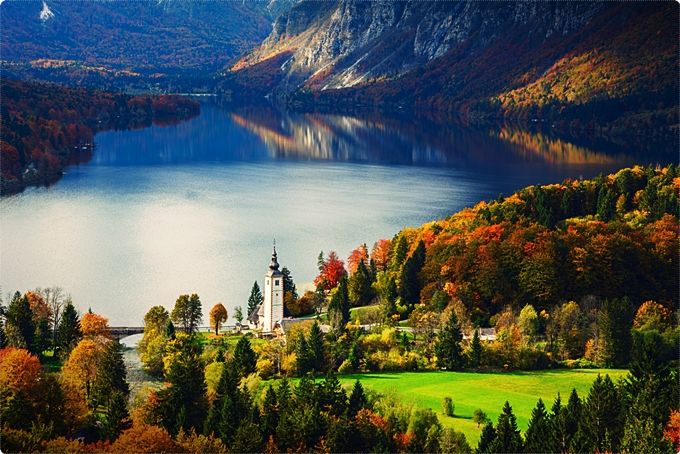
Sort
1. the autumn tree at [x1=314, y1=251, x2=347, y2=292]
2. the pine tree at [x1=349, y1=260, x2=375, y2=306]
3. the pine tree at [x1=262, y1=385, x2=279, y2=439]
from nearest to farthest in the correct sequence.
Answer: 1. the pine tree at [x1=262, y1=385, x2=279, y2=439]
2. the pine tree at [x1=349, y1=260, x2=375, y2=306]
3. the autumn tree at [x1=314, y1=251, x2=347, y2=292]

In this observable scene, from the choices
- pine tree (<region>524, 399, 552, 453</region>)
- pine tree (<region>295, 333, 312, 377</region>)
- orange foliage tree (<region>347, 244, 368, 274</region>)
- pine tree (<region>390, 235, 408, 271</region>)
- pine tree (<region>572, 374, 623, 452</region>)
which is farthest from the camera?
orange foliage tree (<region>347, 244, 368, 274</region>)

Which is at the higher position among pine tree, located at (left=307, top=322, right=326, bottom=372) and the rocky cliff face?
the rocky cliff face

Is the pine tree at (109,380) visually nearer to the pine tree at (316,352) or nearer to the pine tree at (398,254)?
the pine tree at (316,352)

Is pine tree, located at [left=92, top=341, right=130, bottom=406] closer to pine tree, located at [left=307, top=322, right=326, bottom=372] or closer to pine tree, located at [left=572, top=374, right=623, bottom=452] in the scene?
pine tree, located at [left=307, top=322, right=326, bottom=372]

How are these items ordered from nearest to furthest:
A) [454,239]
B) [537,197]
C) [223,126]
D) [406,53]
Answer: [454,239] < [537,197] < [223,126] < [406,53]

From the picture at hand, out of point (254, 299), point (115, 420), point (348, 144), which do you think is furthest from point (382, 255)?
point (348, 144)

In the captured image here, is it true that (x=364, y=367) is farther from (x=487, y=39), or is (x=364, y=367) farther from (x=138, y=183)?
(x=487, y=39)

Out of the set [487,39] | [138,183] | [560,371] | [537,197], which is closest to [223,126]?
[138,183]

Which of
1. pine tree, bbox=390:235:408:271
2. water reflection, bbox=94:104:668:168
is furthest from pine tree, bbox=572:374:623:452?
water reflection, bbox=94:104:668:168
